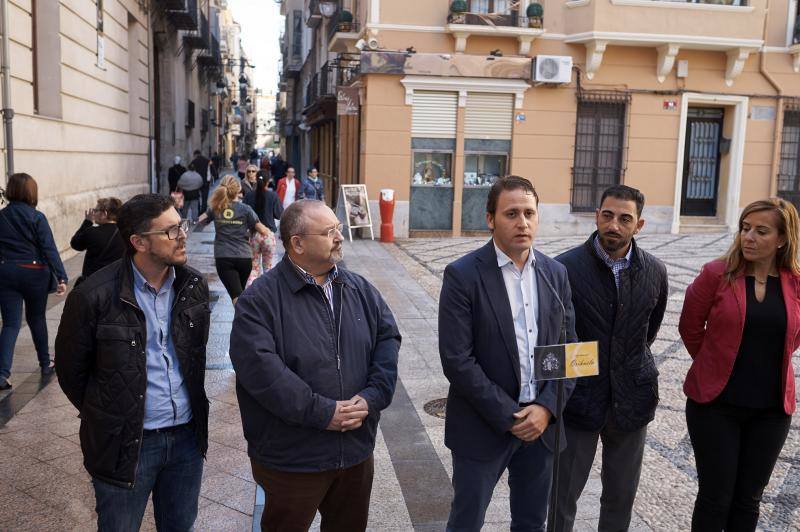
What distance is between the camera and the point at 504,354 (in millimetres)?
3092

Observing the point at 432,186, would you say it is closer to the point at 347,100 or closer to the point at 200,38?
the point at 347,100

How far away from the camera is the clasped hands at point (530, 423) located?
3.01 metres

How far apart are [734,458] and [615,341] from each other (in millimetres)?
748

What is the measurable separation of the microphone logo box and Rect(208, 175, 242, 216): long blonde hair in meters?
5.64

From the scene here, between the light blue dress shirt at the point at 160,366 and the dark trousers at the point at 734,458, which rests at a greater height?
the light blue dress shirt at the point at 160,366

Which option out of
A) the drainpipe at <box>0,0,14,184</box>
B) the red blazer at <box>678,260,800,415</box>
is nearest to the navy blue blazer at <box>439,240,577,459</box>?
the red blazer at <box>678,260,800,415</box>

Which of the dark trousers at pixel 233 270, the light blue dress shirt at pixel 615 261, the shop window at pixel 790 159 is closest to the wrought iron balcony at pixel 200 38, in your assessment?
the shop window at pixel 790 159

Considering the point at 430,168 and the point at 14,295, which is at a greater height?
the point at 430,168

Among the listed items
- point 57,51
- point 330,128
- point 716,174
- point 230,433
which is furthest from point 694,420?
point 330,128

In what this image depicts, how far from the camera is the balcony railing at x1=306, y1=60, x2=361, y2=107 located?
18406mm

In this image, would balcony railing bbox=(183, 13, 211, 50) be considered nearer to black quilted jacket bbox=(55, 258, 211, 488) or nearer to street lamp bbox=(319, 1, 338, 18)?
street lamp bbox=(319, 1, 338, 18)

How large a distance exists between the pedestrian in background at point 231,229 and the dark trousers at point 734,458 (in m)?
5.44

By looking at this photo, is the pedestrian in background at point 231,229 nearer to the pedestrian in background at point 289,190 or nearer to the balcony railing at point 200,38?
the pedestrian in background at point 289,190

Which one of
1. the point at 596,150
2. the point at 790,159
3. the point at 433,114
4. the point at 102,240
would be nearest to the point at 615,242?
the point at 102,240
